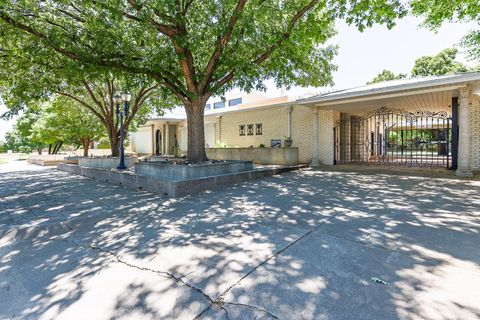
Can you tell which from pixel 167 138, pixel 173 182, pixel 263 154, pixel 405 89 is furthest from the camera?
pixel 167 138

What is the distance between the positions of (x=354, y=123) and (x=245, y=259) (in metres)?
14.9

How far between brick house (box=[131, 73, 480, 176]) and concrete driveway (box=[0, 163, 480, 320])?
4816mm

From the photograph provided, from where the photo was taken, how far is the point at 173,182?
238 inches

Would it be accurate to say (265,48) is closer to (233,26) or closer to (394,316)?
(233,26)

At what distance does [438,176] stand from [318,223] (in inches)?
283

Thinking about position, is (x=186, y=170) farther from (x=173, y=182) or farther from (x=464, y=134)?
(x=464, y=134)

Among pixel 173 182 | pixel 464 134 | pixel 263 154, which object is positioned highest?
pixel 464 134

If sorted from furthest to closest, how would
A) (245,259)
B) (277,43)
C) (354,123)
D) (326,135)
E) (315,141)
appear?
(354,123), (326,135), (315,141), (277,43), (245,259)

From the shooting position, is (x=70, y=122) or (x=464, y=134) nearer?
(x=464, y=134)

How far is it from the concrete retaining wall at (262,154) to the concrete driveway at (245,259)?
7409 mm

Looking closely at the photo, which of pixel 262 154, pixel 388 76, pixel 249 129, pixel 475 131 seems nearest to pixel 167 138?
pixel 249 129

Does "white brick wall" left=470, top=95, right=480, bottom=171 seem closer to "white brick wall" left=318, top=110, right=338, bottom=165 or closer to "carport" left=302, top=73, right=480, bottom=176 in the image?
"carport" left=302, top=73, right=480, bottom=176

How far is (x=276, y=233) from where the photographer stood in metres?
3.50

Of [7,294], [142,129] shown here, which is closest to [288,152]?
[7,294]
